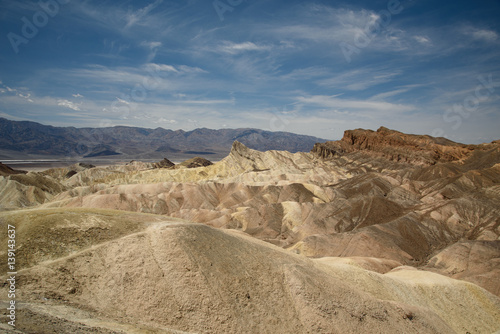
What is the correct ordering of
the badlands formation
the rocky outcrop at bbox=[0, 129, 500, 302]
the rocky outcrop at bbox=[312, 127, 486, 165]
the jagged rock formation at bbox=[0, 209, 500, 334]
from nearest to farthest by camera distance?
1. the jagged rock formation at bbox=[0, 209, 500, 334]
2. the badlands formation
3. the rocky outcrop at bbox=[0, 129, 500, 302]
4. the rocky outcrop at bbox=[312, 127, 486, 165]

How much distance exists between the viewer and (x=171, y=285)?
13922 millimetres

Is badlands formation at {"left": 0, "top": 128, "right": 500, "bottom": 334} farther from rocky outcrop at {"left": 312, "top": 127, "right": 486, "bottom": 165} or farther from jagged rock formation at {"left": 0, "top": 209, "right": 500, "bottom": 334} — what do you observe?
rocky outcrop at {"left": 312, "top": 127, "right": 486, "bottom": 165}

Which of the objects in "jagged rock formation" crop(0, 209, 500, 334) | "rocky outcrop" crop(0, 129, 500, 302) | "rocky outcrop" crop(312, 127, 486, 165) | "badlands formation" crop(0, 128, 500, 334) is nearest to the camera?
"jagged rock formation" crop(0, 209, 500, 334)

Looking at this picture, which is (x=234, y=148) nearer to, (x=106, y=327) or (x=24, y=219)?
(x=24, y=219)

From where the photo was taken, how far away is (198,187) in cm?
6328

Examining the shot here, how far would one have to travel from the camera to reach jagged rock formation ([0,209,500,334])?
41.1ft

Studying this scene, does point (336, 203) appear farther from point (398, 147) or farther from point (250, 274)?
point (398, 147)

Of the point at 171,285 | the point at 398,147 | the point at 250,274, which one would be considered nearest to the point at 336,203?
the point at 250,274

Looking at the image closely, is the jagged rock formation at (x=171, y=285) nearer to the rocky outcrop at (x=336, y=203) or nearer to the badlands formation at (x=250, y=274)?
the badlands formation at (x=250, y=274)

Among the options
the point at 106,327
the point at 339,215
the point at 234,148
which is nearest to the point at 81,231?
the point at 106,327

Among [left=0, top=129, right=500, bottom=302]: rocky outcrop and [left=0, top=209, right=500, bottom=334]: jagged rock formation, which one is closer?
[left=0, top=209, right=500, bottom=334]: jagged rock formation

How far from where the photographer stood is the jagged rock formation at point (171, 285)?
12.5 metres

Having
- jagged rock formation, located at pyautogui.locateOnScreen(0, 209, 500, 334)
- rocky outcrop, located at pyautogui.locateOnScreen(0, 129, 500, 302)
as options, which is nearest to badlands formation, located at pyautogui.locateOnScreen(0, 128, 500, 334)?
jagged rock formation, located at pyautogui.locateOnScreen(0, 209, 500, 334)

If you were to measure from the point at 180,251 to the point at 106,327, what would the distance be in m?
5.14
